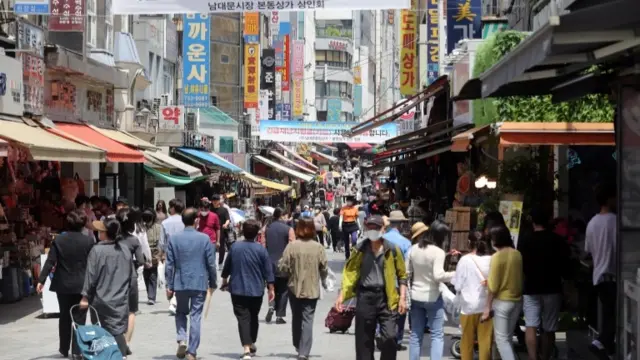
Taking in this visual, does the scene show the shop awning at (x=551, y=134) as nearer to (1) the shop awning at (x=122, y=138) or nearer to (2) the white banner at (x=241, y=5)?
(2) the white banner at (x=241, y=5)

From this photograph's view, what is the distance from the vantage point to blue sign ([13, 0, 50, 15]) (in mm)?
18672

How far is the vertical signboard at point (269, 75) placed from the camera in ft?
193

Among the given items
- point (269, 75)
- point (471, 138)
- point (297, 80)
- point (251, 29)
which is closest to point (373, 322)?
point (471, 138)

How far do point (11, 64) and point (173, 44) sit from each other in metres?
23.1

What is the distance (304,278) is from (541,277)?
2810 mm

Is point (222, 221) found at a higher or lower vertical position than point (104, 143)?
lower

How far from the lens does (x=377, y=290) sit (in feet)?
35.5

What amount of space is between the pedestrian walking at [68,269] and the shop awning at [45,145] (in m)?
3.60

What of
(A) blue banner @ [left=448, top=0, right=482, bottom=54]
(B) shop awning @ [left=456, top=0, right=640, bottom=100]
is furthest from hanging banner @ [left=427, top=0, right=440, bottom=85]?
(B) shop awning @ [left=456, top=0, right=640, bottom=100]

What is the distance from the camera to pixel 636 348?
894 cm

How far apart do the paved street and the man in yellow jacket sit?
232cm

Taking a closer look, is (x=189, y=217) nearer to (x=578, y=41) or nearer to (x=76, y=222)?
(x=76, y=222)

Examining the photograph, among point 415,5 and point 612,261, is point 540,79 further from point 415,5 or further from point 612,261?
point 415,5

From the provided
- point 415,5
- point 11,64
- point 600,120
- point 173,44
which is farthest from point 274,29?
point 600,120
